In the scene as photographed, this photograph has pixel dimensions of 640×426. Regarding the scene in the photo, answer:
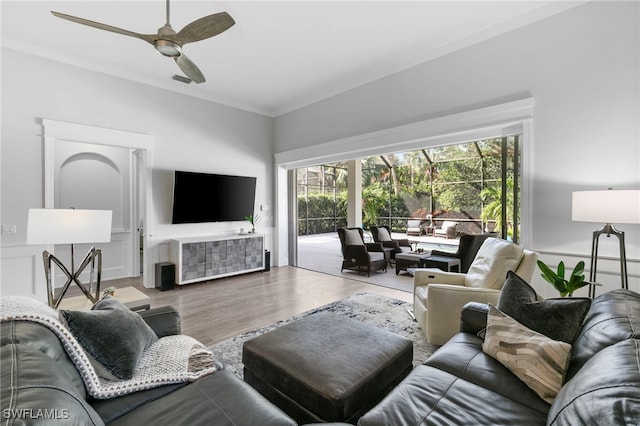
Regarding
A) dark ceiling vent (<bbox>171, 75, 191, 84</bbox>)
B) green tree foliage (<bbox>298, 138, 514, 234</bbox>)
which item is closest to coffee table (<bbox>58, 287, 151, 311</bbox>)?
dark ceiling vent (<bbox>171, 75, 191, 84</bbox>)

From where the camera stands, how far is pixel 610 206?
2.28 metres

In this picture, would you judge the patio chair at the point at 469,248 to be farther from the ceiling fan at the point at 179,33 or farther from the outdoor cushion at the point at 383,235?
the ceiling fan at the point at 179,33

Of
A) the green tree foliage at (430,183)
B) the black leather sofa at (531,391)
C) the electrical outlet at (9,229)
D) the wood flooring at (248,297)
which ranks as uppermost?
the green tree foliage at (430,183)

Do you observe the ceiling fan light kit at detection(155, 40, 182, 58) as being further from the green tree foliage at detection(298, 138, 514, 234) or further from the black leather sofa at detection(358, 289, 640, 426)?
the green tree foliage at detection(298, 138, 514, 234)

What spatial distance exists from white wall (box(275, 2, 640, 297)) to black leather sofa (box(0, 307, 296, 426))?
131 inches

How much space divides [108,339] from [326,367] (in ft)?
3.51

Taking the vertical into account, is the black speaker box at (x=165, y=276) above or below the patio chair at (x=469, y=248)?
below

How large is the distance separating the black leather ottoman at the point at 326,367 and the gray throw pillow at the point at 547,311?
0.68 meters

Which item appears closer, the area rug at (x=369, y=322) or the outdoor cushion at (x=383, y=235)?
the area rug at (x=369, y=322)

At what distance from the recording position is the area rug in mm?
2553

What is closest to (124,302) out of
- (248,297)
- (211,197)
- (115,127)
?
(248,297)

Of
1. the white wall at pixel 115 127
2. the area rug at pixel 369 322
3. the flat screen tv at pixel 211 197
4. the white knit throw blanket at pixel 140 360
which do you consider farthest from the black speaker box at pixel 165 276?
the white knit throw blanket at pixel 140 360

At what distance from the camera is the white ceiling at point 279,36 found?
306 centimetres

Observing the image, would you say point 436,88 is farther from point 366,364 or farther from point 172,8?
point 366,364
